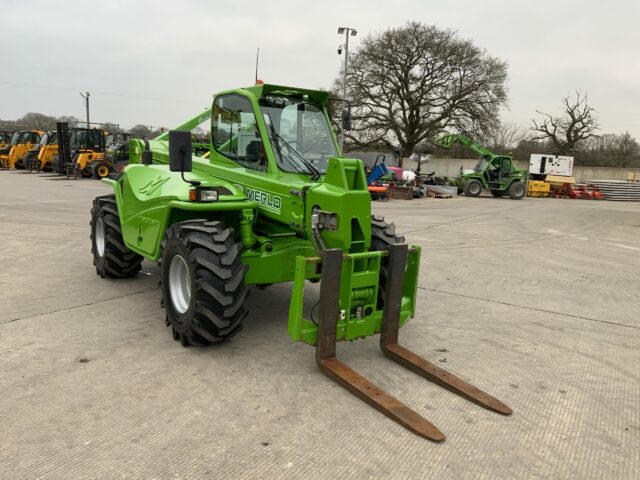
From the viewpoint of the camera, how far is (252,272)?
4.48m

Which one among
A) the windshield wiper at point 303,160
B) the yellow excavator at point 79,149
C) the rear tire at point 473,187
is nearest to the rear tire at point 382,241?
the windshield wiper at point 303,160

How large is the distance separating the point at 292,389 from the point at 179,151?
80.9 inches

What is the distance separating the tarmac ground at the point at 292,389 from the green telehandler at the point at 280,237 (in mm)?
210

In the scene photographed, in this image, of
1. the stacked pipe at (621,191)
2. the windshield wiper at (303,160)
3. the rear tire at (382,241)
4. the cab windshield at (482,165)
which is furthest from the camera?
the stacked pipe at (621,191)

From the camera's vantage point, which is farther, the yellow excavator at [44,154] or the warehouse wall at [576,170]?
the warehouse wall at [576,170]

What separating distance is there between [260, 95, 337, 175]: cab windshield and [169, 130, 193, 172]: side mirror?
0.89 meters

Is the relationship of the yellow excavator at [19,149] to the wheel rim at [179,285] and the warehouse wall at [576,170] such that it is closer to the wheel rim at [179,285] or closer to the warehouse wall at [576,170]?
the warehouse wall at [576,170]

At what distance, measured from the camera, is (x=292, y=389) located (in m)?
3.62

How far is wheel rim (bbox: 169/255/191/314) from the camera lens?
4457 mm

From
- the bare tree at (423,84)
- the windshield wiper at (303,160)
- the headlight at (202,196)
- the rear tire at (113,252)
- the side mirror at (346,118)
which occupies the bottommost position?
the rear tire at (113,252)

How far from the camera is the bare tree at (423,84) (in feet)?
114

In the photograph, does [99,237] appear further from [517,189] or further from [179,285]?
[517,189]

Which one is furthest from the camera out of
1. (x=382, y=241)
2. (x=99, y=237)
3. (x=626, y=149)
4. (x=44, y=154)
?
(x=626, y=149)

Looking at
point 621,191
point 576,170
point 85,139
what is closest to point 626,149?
point 576,170
